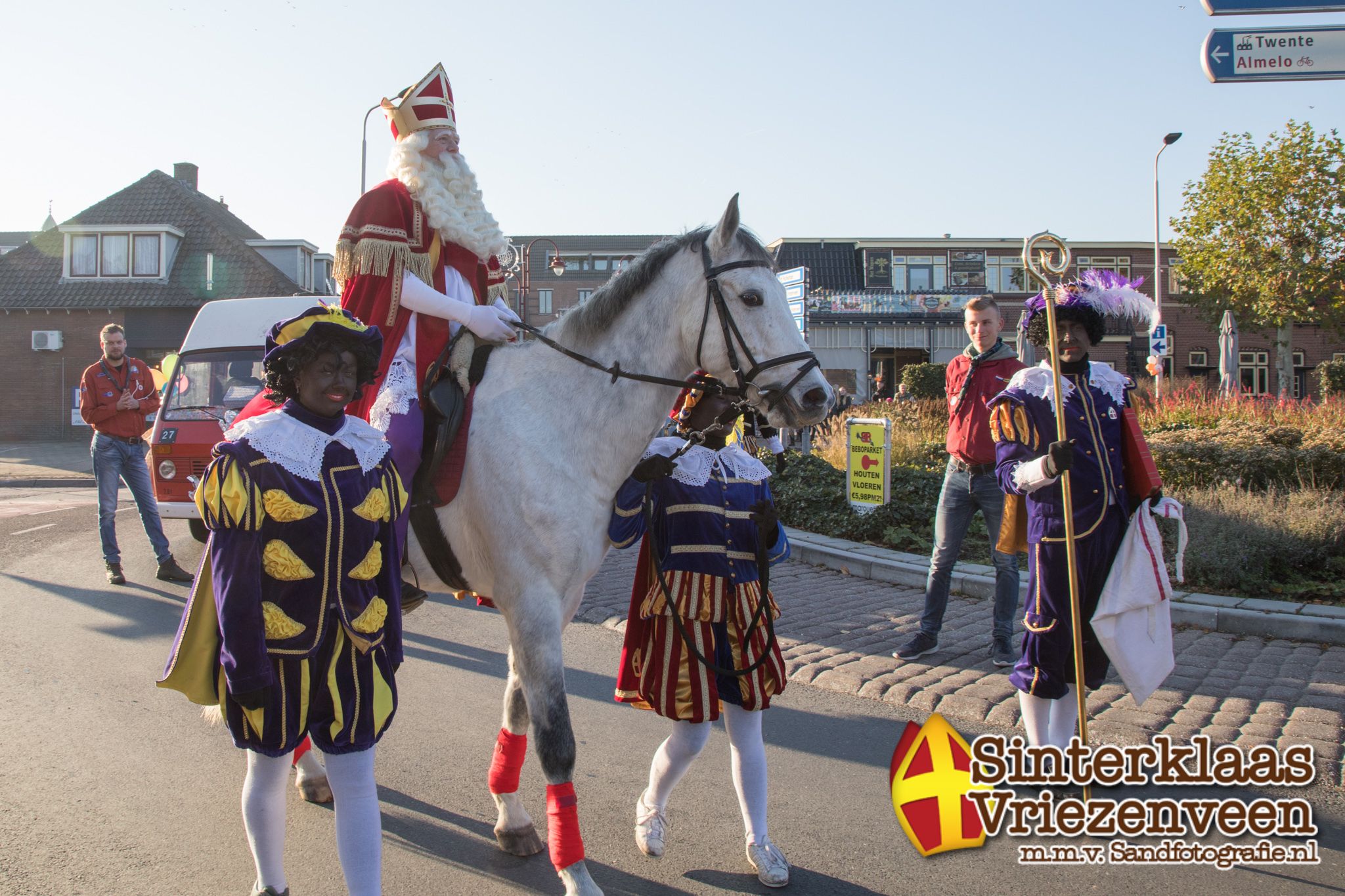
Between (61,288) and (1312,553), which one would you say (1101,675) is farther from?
(61,288)

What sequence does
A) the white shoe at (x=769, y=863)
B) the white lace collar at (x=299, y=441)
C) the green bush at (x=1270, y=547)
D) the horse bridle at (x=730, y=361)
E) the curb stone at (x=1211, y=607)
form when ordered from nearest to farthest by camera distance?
the white lace collar at (x=299, y=441), the horse bridle at (x=730, y=361), the white shoe at (x=769, y=863), the curb stone at (x=1211, y=607), the green bush at (x=1270, y=547)

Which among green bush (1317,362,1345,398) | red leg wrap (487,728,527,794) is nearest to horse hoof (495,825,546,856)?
red leg wrap (487,728,527,794)

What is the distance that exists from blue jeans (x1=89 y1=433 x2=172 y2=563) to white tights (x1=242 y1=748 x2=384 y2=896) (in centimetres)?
670

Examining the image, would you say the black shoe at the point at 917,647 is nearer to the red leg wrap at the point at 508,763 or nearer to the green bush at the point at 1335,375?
the red leg wrap at the point at 508,763

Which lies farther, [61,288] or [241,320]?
[61,288]

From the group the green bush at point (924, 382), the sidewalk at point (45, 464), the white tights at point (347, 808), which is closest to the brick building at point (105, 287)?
the sidewalk at point (45, 464)

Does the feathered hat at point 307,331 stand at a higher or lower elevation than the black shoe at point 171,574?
higher

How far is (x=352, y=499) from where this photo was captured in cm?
270

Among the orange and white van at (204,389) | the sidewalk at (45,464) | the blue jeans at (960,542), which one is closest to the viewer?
the blue jeans at (960,542)

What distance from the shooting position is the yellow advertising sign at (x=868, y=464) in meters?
9.75

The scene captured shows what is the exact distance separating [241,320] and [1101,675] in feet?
31.0

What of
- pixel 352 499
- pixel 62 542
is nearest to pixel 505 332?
pixel 352 499

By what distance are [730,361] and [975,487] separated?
3172mm

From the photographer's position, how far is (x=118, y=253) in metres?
31.6
